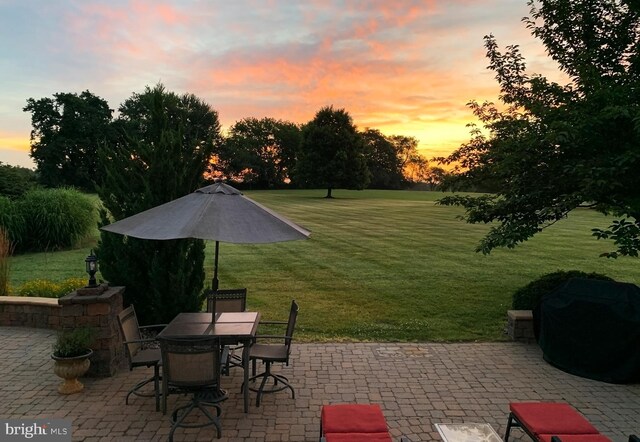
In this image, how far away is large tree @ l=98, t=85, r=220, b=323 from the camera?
772 cm

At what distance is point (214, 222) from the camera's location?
17.6 feet

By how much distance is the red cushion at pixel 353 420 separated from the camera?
422 cm

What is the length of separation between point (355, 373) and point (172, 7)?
39.4ft

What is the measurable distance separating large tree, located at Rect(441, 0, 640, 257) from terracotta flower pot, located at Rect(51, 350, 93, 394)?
7.60 m

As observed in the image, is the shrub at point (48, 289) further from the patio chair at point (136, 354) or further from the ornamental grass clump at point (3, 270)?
the patio chair at point (136, 354)

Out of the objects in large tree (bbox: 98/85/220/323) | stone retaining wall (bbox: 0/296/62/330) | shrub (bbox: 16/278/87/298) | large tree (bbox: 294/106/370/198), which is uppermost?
large tree (bbox: 294/106/370/198)

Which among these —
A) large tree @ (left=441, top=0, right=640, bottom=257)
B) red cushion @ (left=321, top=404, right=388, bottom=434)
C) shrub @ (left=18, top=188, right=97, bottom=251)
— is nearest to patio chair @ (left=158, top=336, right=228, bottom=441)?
red cushion @ (left=321, top=404, right=388, bottom=434)

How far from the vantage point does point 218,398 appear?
5.62m

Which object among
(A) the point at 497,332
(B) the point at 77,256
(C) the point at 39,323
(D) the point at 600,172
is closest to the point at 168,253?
(C) the point at 39,323

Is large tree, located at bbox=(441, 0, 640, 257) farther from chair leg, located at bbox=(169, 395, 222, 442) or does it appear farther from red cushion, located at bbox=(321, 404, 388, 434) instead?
chair leg, located at bbox=(169, 395, 222, 442)

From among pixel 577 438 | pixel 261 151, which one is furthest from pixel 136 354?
pixel 261 151

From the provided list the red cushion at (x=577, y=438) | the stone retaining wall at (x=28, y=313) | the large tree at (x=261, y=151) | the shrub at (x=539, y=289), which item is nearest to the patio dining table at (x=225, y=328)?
the red cushion at (x=577, y=438)

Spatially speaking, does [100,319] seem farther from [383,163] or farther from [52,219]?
[383,163]

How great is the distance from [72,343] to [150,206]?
2.66 meters
